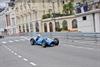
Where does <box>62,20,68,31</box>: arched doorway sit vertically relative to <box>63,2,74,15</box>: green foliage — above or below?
below

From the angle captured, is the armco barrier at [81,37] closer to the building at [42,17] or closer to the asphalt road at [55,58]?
the asphalt road at [55,58]

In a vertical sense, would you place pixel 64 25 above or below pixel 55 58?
above

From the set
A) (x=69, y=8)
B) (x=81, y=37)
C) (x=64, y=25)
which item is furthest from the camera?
(x=69, y=8)

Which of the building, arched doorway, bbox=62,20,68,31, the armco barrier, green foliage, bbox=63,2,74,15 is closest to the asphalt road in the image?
the armco barrier

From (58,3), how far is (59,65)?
77314 mm

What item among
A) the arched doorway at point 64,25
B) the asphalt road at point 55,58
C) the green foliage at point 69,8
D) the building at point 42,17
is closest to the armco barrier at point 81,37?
the asphalt road at point 55,58

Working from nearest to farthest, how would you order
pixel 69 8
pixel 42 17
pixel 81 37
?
pixel 81 37 < pixel 69 8 < pixel 42 17

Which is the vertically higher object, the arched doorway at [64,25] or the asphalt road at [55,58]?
the arched doorway at [64,25]

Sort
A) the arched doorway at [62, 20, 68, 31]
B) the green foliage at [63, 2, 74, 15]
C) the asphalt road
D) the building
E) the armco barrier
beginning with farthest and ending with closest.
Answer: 1. the green foliage at [63, 2, 74, 15]
2. the arched doorway at [62, 20, 68, 31]
3. the building
4. the armco barrier
5. the asphalt road

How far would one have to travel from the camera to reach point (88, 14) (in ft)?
142

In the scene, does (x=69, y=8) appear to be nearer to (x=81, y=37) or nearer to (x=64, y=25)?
(x=64, y=25)

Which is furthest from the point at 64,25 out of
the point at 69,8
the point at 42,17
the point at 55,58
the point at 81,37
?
the point at 55,58

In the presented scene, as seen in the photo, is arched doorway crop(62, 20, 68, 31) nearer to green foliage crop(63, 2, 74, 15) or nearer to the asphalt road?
green foliage crop(63, 2, 74, 15)

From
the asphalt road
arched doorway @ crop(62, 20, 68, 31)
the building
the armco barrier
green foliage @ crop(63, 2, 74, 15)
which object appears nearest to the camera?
the asphalt road
